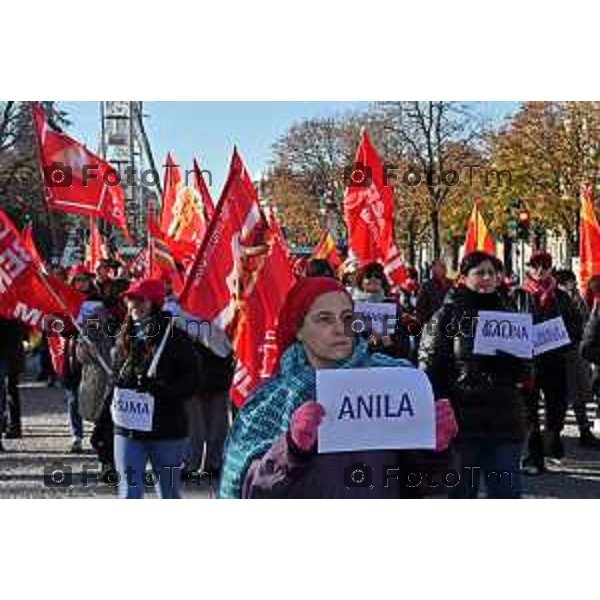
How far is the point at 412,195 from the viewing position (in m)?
6.82

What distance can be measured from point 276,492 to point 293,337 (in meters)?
0.64

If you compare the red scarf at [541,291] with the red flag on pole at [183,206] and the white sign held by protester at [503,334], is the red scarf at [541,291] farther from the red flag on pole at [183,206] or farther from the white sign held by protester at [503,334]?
the red flag on pole at [183,206]

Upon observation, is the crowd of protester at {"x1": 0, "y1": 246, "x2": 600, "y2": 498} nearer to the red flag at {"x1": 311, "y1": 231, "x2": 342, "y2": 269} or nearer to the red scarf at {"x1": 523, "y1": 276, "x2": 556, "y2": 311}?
the red scarf at {"x1": 523, "y1": 276, "x2": 556, "y2": 311}

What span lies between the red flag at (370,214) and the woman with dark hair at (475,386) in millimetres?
1026

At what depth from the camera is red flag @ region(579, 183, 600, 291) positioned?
27.8ft

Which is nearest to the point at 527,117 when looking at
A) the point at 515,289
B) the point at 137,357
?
the point at 515,289

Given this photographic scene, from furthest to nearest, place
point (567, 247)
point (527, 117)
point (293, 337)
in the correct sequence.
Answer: point (567, 247) → point (527, 117) → point (293, 337)

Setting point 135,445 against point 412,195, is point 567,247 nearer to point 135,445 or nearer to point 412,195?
point 412,195

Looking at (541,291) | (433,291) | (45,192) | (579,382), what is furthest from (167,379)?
(579,382)

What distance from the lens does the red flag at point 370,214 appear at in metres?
6.80

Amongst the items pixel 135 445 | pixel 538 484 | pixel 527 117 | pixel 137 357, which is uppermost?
pixel 527 117

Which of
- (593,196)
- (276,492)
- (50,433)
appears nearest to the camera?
(276,492)

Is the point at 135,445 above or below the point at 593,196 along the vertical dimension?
below

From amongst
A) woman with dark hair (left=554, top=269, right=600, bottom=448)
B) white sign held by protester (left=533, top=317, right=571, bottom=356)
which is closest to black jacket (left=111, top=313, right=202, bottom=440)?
white sign held by protester (left=533, top=317, right=571, bottom=356)
